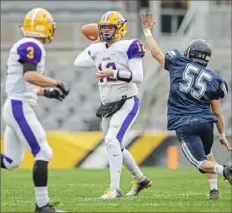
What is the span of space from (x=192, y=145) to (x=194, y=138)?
0.08 meters

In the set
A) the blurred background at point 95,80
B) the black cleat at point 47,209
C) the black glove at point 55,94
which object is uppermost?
the black glove at point 55,94

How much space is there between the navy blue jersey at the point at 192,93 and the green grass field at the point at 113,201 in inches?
32.5

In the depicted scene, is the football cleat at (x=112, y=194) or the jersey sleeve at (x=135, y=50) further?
the jersey sleeve at (x=135, y=50)

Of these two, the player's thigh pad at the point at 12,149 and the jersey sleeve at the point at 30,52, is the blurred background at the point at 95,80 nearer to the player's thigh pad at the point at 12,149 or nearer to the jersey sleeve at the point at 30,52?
the player's thigh pad at the point at 12,149

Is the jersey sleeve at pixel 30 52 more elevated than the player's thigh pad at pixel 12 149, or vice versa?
the jersey sleeve at pixel 30 52

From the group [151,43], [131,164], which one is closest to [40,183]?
[151,43]

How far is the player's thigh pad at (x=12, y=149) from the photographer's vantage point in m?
8.27

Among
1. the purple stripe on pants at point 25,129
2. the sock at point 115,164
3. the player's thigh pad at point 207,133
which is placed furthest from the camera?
the sock at point 115,164

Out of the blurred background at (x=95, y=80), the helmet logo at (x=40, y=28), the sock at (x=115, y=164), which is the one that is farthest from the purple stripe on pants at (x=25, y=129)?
the blurred background at (x=95, y=80)

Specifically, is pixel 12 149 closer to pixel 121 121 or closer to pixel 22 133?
pixel 22 133

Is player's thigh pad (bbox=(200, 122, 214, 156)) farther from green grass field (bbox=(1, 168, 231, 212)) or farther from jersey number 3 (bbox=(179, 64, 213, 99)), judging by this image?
green grass field (bbox=(1, 168, 231, 212))

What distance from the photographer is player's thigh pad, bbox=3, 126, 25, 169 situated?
827cm

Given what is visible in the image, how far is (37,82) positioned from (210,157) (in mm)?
2389

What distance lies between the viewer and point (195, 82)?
365 inches
